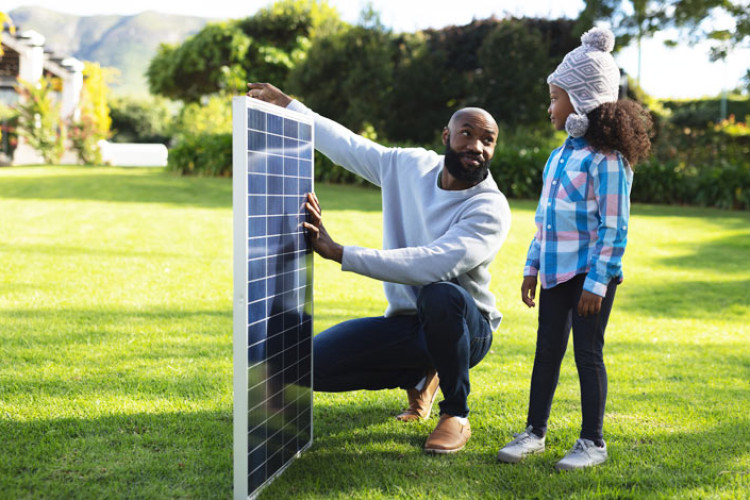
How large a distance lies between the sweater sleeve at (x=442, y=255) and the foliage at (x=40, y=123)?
19685 mm

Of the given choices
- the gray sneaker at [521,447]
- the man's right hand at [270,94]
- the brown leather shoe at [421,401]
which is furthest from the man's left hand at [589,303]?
the man's right hand at [270,94]

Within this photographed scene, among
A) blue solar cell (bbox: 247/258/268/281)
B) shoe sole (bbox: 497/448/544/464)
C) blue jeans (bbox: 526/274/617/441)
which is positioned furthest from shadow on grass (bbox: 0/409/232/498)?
blue jeans (bbox: 526/274/617/441)

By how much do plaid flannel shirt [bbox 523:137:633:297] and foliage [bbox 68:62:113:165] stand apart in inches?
799

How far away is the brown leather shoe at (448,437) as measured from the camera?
9.03 ft

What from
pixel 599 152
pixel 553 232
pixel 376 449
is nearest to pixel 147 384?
pixel 376 449

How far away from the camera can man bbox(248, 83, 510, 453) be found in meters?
2.69

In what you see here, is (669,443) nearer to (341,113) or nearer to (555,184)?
(555,184)

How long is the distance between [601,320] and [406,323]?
2.58 ft

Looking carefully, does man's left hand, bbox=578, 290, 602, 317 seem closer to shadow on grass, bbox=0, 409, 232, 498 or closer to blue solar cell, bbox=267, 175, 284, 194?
blue solar cell, bbox=267, 175, 284, 194

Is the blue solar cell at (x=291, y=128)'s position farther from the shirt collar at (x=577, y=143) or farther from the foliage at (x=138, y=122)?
the foliage at (x=138, y=122)

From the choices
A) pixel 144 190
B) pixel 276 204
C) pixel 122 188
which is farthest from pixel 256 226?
pixel 122 188

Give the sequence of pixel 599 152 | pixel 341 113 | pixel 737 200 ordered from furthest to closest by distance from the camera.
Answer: pixel 341 113 → pixel 737 200 → pixel 599 152

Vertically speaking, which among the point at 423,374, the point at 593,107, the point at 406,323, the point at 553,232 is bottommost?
the point at 423,374

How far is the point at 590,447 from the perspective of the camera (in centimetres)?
270
